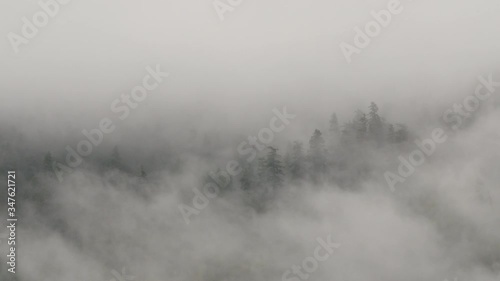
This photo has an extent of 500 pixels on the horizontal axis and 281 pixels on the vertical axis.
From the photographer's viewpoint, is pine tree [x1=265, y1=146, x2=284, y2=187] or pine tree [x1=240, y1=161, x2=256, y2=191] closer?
pine tree [x1=265, y1=146, x2=284, y2=187]

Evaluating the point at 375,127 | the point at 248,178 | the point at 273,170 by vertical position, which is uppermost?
the point at 375,127

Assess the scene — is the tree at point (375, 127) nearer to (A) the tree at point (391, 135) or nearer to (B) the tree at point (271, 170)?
(A) the tree at point (391, 135)

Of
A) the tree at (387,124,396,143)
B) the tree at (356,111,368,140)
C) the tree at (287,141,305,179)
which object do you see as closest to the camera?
the tree at (287,141,305,179)

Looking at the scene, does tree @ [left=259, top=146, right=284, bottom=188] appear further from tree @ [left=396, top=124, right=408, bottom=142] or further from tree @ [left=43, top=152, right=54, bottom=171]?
tree @ [left=43, top=152, right=54, bottom=171]

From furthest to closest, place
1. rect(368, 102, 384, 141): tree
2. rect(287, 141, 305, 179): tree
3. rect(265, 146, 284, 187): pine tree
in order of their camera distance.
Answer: rect(368, 102, 384, 141): tree, rect(287, 141, 305, 179): tree, rect(265, 146, 284, 187): pine tree

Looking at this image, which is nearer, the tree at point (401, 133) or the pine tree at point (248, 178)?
the pine tree at point (248, 178)

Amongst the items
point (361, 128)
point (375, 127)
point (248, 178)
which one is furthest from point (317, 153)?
point (248, 178)

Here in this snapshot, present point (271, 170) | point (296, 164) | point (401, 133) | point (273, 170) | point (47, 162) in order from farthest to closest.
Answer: point (47, 162) < point (401, 133) < point (296, 164) < point (271, 170) < point (273, 170)

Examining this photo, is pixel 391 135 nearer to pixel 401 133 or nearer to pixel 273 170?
pixel 401 133

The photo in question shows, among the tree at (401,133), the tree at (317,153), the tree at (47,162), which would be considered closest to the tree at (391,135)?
the tree at (401,133)

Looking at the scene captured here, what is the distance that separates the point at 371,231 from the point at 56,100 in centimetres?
11690

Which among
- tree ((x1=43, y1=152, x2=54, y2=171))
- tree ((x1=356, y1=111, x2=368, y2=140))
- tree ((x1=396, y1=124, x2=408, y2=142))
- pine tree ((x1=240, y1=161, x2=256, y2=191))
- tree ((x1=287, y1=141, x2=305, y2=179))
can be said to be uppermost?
tree ((x1=396, y1=124, x2=408, y2=142))

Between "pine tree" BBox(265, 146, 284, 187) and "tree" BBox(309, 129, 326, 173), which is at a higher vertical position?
"tree" BBox(309, 129, 326, 173)

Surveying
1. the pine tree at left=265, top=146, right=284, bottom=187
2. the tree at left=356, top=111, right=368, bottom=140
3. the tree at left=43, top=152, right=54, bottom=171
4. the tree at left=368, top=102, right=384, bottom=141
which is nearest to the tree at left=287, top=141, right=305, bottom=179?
the pine tree at left=265, top=146, right=284, bottom=187
